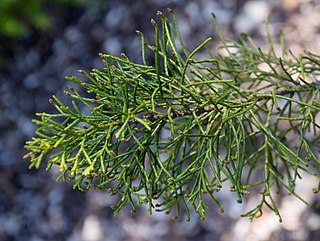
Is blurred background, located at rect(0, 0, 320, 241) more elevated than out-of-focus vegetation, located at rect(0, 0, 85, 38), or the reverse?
out-of-focus vegetation, located at rect(0, 0, 85, 38)

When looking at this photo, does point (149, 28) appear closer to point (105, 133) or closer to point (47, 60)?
point (47, 60)

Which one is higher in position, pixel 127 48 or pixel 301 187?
pixel 127 48

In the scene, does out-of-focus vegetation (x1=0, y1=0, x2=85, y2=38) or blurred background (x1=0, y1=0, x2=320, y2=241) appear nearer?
blurred background (x1=0, y1=0, x2=320, y2=241)

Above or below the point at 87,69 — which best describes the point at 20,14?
above

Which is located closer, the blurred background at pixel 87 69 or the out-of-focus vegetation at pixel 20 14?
the blurred background at pixel 87 69

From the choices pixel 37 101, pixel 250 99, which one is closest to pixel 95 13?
pixel 37 101
